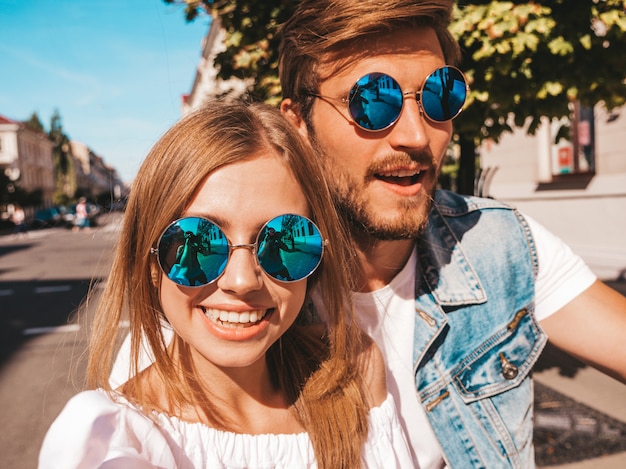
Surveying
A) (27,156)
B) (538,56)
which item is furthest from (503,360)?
(27,156)

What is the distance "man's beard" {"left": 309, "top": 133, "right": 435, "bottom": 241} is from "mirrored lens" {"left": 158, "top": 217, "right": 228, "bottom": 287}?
597 millimetres

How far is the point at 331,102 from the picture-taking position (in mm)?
1669

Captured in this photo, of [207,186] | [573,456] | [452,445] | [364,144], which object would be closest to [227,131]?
[207,186]

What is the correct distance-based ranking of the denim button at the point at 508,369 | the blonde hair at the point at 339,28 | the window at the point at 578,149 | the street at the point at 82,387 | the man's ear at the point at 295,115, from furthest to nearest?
the window at the point at 578,149 < the street at the point at 82,387 < the man's ear at the point at 295,115 < the denim button at the point at 508,369 < the blonde hair at the point at 339,28

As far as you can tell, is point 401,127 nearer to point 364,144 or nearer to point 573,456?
point 364,144

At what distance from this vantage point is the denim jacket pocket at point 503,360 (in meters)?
1.64

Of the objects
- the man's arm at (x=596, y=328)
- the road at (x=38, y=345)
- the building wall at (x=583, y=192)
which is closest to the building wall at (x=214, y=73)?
the road at (x=38, y=345)

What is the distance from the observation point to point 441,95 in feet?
5.22

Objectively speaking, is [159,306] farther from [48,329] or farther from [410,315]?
[48,329]

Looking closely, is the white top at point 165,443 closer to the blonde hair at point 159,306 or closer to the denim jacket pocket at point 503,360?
the blonde hair at point 159,306

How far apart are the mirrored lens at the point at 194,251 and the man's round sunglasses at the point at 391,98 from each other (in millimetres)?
700

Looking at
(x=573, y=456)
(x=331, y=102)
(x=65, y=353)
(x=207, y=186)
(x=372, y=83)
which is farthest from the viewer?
(x=65, y=353)

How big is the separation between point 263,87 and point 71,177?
268ft

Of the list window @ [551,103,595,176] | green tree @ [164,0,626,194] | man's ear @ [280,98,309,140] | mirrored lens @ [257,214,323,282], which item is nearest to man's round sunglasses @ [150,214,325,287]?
mirrored lens @ [257,214,323,282]
